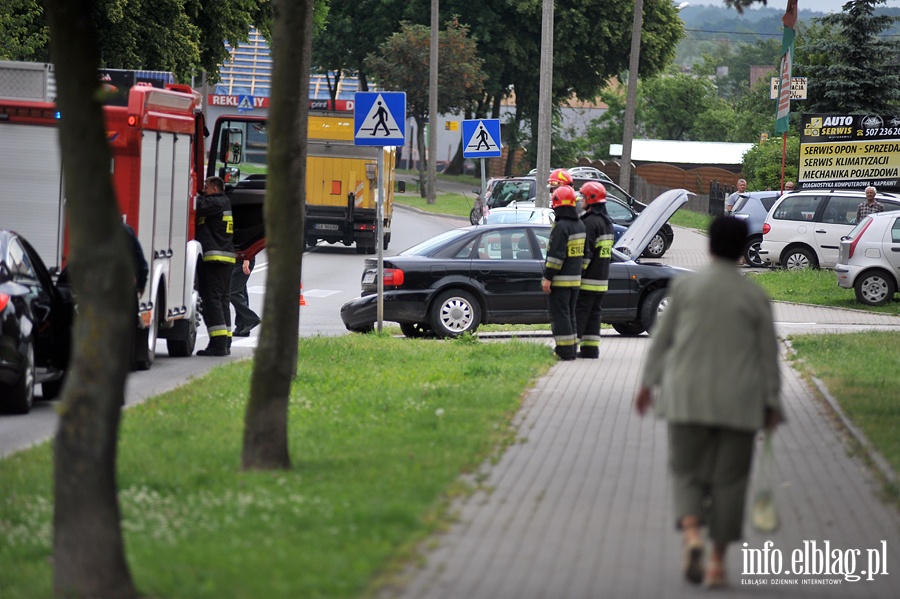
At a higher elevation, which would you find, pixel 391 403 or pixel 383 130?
pixel 383 130

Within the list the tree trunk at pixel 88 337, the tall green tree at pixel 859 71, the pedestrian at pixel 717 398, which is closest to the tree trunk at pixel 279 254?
the tree trunk at pixel 88 337

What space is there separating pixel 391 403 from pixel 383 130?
20.0 ft

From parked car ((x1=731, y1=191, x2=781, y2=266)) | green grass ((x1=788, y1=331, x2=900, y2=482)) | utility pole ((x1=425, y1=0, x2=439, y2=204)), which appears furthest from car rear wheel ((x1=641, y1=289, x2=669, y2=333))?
utility pole ((x1=425, y1=0, x2=439, y2=204))

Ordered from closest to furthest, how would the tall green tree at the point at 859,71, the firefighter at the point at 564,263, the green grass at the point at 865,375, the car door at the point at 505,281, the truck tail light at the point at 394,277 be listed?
1. the green grass at the point at 865,375
2. the firefighter at the point at 564,263
3. the truck tail light at the point at 394,277
4. the car door at the point at 505,281
5. the tall green tree at the point at 859,71

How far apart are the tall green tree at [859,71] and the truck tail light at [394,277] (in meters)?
28.9

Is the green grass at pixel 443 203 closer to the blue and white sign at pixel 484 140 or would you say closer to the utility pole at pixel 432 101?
the utility pole at pixel 432 101

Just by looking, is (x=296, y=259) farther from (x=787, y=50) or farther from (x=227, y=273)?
(x=787, y=50)

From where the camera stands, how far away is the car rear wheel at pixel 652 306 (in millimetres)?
17703

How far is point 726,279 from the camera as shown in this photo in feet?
19.6

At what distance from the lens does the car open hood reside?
1862 cm

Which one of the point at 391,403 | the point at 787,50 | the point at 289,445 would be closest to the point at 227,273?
the point at 391,403

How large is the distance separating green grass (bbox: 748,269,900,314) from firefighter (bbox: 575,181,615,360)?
9.11 meters

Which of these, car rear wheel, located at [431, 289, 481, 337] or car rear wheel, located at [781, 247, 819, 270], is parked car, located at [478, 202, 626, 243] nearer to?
car rear wheel, located at [781, 247, 819, 270]

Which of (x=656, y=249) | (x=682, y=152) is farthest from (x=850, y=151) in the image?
(x=682, y=152)
